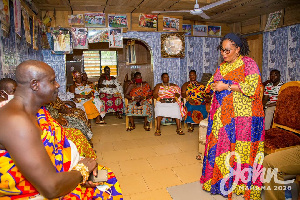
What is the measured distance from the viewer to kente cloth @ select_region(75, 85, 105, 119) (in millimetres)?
5531

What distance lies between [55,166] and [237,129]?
184 centimetres

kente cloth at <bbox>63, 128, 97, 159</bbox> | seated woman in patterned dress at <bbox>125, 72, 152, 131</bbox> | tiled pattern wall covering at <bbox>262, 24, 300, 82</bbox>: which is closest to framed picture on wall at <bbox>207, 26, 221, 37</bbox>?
tiled pattern wall covering at <bbox>262, 24, 300, 82</bbox>

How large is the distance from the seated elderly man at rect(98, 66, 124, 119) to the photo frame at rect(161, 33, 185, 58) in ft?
5.60

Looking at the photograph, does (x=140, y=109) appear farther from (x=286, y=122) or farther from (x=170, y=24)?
(x=286, y=122)

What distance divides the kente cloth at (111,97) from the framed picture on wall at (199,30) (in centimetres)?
290

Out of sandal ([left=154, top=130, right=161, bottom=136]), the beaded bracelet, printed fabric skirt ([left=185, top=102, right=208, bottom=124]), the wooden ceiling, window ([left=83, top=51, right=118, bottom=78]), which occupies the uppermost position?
the wooden ceiling

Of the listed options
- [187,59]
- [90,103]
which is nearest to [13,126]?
[90,103]

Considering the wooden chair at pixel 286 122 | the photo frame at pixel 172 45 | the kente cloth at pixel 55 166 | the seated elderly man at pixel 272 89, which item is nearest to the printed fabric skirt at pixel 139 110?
the photo frame at pixel 172 45

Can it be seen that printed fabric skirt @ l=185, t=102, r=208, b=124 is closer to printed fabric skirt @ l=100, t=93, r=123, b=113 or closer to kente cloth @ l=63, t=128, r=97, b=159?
printed fabric skirt @ l=100, t=93, r=123, b=113

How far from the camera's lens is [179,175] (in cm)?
306

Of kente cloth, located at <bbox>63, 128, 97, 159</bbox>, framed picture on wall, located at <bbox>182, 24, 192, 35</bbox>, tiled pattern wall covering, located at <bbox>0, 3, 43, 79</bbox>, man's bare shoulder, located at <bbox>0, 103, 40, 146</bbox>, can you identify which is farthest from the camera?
framed picture on wall, located at <bbox>182, 24, 192, 35</bbox>

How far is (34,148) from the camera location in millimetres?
969

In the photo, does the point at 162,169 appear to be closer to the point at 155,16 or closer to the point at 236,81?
the point at 236,81

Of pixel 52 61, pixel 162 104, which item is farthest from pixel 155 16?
pixel 52 61
